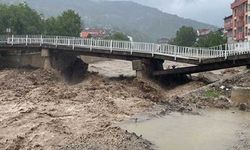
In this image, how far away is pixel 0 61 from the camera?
2238 inches

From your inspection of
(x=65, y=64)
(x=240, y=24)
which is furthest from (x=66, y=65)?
(x=240, y=24)

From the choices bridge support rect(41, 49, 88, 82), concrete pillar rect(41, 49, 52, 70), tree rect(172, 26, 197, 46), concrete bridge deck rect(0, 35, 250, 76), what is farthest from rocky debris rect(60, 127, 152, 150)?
tree rect(172, 26, 197, 46)

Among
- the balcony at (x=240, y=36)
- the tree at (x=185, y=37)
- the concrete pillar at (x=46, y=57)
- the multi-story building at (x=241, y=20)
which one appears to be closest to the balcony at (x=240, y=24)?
the multi-story building at (x=241, y=20)

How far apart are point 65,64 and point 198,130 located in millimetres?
33158

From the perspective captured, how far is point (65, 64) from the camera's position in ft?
175

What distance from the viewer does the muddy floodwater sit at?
63.0ft

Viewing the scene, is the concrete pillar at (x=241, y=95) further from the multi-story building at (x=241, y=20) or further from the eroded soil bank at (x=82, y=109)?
the multi-story building at (x=241, y=20)

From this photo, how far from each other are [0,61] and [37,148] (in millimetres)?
39337

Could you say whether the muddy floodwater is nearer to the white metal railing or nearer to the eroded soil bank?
the eroded soil bank

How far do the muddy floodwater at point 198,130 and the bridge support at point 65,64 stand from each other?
995 inches

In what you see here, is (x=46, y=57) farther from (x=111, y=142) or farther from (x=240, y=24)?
(x=240, y=24)

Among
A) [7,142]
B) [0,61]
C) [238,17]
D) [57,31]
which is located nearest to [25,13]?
[57,31]

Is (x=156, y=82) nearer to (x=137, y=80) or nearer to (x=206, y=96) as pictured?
(x=137, y=80)

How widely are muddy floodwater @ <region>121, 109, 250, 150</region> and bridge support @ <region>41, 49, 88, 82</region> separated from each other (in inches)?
995
